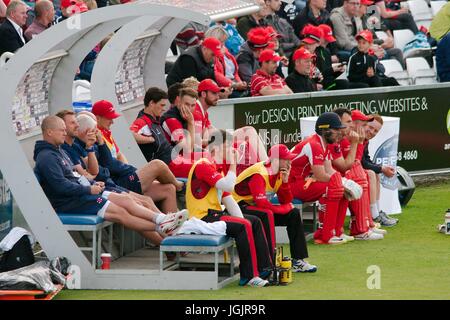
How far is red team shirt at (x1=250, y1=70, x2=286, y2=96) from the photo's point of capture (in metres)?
17.4

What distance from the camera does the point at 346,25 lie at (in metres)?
21.3

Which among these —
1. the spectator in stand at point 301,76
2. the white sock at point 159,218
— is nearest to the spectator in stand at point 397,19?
the spectator in stand at point 301,76

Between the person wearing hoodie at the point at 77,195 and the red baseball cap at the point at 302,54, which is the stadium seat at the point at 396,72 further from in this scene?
the person wearing hoodie at the point at 77,195

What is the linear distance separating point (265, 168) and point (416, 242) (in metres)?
2.45

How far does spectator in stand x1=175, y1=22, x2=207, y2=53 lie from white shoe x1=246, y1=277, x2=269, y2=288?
673 cm

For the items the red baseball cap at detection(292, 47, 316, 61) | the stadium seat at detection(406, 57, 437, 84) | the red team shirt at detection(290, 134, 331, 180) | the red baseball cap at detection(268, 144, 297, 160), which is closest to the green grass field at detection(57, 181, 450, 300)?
the red team shirt at detection(290, 134, 331, 180)

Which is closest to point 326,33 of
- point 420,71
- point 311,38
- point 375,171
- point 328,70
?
point 328,70

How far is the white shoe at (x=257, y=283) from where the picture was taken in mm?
12523

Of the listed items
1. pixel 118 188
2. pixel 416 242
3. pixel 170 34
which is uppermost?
pixel 170 34

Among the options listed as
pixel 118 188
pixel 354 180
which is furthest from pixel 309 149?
pixel 118 188

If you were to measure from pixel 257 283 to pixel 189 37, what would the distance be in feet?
22.6

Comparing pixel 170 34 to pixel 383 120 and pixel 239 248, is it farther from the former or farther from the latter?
pixel 239 248

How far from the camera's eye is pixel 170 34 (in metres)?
16.2
